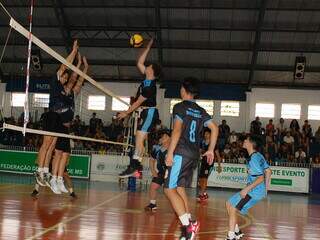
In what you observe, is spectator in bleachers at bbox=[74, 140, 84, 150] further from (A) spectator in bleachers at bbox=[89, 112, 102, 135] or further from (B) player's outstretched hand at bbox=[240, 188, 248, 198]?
(B) player's outstretched hand at bbox=[240, 188, 248, 198]

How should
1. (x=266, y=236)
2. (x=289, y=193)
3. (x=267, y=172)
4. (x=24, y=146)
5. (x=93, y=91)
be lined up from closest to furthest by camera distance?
(x=267, y=172), (x=266, y=236), (x=289, y=193), (x=24, y=146), (x=93, y=91)

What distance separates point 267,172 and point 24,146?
16.8 metres

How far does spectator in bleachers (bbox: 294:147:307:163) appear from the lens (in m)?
21.4

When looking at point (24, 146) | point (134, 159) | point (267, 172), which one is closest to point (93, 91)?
point (24, 146)

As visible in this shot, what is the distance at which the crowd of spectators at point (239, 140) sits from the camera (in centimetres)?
2175

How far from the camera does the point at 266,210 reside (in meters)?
12.0

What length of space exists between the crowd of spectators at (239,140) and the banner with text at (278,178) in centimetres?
73

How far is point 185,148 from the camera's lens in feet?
20.5

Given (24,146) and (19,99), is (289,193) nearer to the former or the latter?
(24,146)

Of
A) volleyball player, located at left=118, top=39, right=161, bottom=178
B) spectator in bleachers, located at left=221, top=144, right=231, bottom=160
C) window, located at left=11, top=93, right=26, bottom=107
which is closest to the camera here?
volleyball player, located at left=118, top=39, right=161, bottom=178

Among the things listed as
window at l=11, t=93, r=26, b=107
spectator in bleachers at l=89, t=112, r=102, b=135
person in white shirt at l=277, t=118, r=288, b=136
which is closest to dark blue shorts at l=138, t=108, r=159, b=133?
spectator in bleachers at l=89, t=112, r=102, b=135

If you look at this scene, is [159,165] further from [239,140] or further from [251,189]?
[239,140]

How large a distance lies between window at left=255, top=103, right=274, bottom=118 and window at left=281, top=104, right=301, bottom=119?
1.98ft

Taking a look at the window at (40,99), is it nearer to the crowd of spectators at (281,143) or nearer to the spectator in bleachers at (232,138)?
the crowd of spectators at (281,143)
